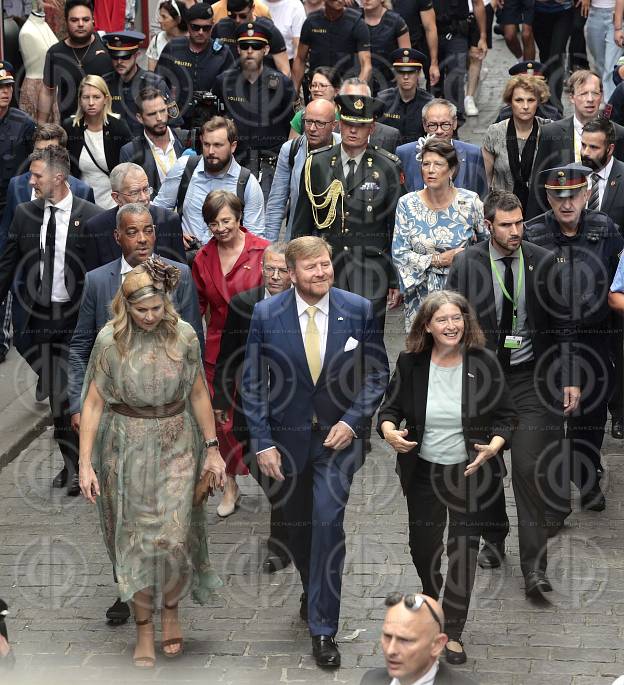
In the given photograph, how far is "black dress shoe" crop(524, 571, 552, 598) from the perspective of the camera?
30.5ft

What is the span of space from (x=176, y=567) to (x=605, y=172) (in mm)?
4679

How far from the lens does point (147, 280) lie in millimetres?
8406

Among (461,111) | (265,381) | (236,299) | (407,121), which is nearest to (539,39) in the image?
(461,111)

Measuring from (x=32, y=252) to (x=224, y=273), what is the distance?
1497 mm

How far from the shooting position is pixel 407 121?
46.4 feet

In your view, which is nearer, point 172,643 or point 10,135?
point 172,643

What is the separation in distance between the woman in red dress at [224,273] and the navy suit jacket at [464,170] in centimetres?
174

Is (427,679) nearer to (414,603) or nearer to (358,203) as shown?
(414,603)

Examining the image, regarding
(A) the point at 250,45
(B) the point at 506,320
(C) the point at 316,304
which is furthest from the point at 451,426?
(A) the point at 250,45

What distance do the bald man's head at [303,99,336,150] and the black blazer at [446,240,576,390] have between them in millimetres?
2761

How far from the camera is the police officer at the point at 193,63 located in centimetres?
1514

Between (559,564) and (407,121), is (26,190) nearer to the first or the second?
(407,121)

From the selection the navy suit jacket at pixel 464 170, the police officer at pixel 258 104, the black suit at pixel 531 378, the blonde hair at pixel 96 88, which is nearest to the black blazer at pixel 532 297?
the black suit at pixel 531 378

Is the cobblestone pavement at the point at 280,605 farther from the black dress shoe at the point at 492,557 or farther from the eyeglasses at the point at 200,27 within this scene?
the eyeglasses at the point at 200,27
